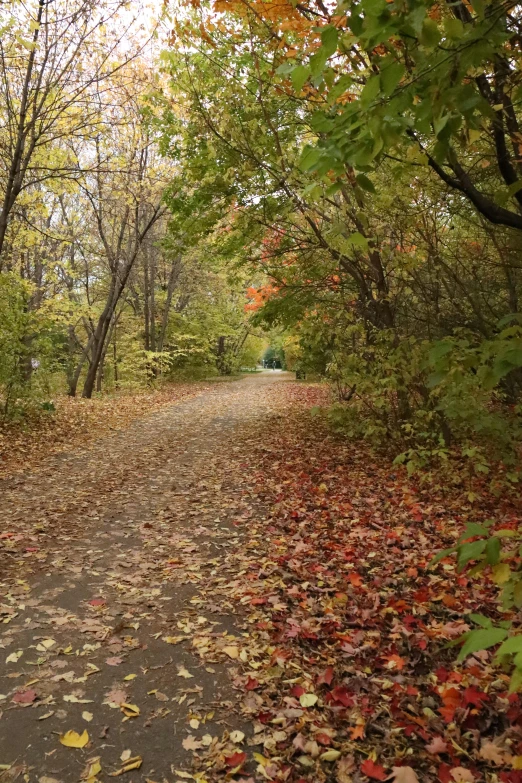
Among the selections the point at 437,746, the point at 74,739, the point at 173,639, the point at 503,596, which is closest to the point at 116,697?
the point at 74,739

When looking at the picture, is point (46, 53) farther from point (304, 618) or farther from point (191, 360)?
point (191, 360)

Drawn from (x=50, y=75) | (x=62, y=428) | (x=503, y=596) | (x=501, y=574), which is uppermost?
(x=50, y=75)

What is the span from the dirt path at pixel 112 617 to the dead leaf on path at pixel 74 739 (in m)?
0.03

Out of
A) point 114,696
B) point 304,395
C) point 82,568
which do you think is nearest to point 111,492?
point 82,568

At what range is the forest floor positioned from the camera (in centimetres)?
272

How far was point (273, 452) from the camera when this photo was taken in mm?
9984

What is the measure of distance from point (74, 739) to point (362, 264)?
824 cm

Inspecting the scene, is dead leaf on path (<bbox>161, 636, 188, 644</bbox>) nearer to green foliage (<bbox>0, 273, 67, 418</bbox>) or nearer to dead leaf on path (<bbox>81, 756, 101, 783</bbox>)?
dead leaf on path (<bbox>81, 756, 101, 783</bbox>)

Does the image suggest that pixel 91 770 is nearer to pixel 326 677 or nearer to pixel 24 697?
pixel 24 697

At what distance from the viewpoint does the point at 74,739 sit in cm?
279

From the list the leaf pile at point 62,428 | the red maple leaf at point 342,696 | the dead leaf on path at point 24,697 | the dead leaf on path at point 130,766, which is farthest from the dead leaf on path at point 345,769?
the leaf pile at point 62,428

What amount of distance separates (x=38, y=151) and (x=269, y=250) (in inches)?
233

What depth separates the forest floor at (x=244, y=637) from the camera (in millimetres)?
2721

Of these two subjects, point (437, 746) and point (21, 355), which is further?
point (21, 355)
